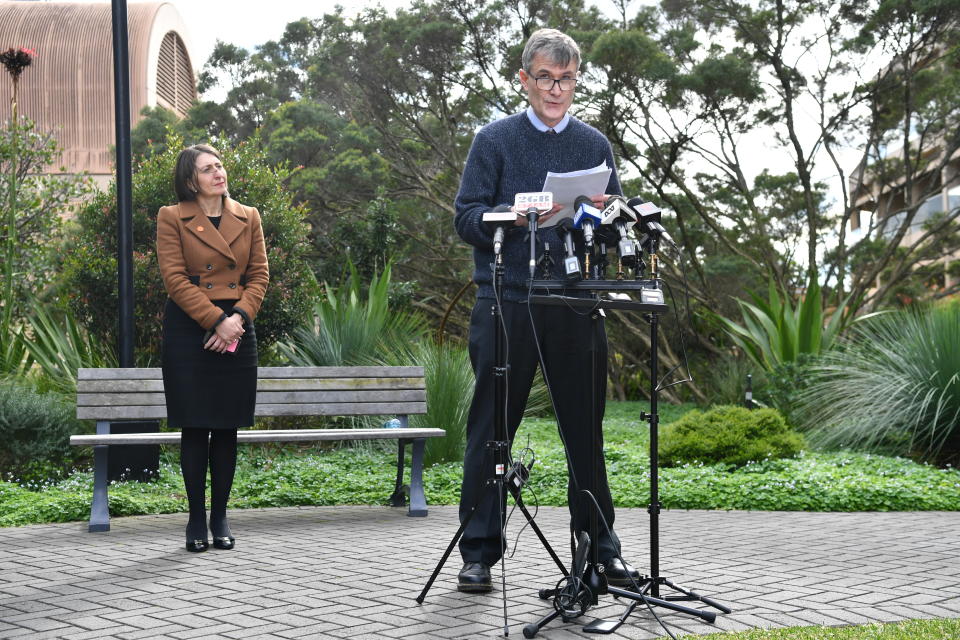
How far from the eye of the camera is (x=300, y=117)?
18.0m

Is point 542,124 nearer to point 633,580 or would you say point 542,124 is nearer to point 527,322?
point 527,322

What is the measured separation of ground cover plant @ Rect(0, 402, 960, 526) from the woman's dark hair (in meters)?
2.21

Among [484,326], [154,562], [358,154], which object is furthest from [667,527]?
[358,154]

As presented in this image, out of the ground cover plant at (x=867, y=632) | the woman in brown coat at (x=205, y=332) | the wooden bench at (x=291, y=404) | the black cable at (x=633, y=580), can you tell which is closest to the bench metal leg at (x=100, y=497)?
the wooden bench at (x=291, y=404)

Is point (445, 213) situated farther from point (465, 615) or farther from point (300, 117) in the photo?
point (465, 615)

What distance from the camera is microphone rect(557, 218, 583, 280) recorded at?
11.2 ft

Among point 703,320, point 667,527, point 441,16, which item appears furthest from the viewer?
point 703,320

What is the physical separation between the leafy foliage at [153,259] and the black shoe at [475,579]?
6.35m

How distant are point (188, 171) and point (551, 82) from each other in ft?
7.03

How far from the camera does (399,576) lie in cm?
448

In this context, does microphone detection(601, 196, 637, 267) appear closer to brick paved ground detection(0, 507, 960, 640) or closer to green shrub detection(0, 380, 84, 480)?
brick paved ground detection(0, 507, 960, 640)

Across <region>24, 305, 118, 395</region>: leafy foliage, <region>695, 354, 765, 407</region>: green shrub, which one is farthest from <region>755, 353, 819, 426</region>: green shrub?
<region>24, 305, 118, 395</region>: leafy foliage

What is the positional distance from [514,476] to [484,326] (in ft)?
2.10

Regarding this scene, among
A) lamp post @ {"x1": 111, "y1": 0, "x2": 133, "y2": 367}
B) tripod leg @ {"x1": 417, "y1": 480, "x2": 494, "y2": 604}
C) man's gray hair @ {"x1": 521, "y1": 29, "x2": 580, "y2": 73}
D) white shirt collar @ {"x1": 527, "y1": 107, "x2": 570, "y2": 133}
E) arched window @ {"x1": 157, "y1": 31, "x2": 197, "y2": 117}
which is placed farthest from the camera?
arched window @ {"x1": 157, "y1": 31, "x2": 197, "y2": 117}
